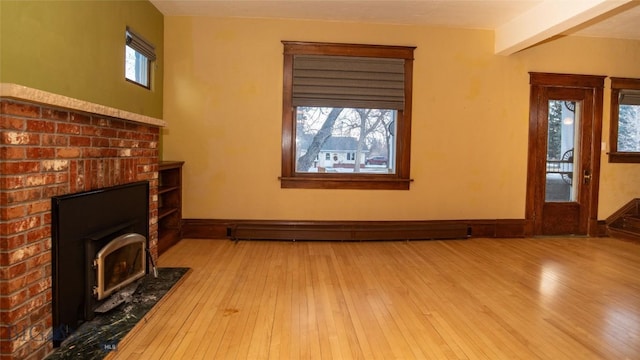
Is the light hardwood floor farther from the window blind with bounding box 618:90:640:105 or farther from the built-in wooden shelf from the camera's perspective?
the window blind with bounding box 618:90:640:105

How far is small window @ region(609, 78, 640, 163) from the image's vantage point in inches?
221

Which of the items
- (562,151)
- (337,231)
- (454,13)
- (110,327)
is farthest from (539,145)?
(110,327)

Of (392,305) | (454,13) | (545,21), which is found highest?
(454,13)

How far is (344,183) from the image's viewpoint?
16.8 ft

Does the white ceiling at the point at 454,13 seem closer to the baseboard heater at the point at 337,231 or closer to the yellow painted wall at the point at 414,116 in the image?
the yellow painted wall at the point at 414,116

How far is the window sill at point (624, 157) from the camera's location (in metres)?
5.62

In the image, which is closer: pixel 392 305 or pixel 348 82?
pixel 392 305

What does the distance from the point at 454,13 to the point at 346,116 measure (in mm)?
1781

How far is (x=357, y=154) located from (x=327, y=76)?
1.09 metres

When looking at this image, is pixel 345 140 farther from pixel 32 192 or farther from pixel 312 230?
pixel 32 192

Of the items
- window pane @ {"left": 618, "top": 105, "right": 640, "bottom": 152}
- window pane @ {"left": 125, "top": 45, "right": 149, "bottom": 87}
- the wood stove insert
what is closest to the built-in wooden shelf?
window pane @ {"left": 125, "top": 45, "right": 149, "bottom": 87}

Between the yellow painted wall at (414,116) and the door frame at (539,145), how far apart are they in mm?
109

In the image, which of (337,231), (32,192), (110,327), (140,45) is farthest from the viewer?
(337,231)

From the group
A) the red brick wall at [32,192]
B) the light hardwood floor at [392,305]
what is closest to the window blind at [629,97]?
the light hardwood floor at [392,305]
